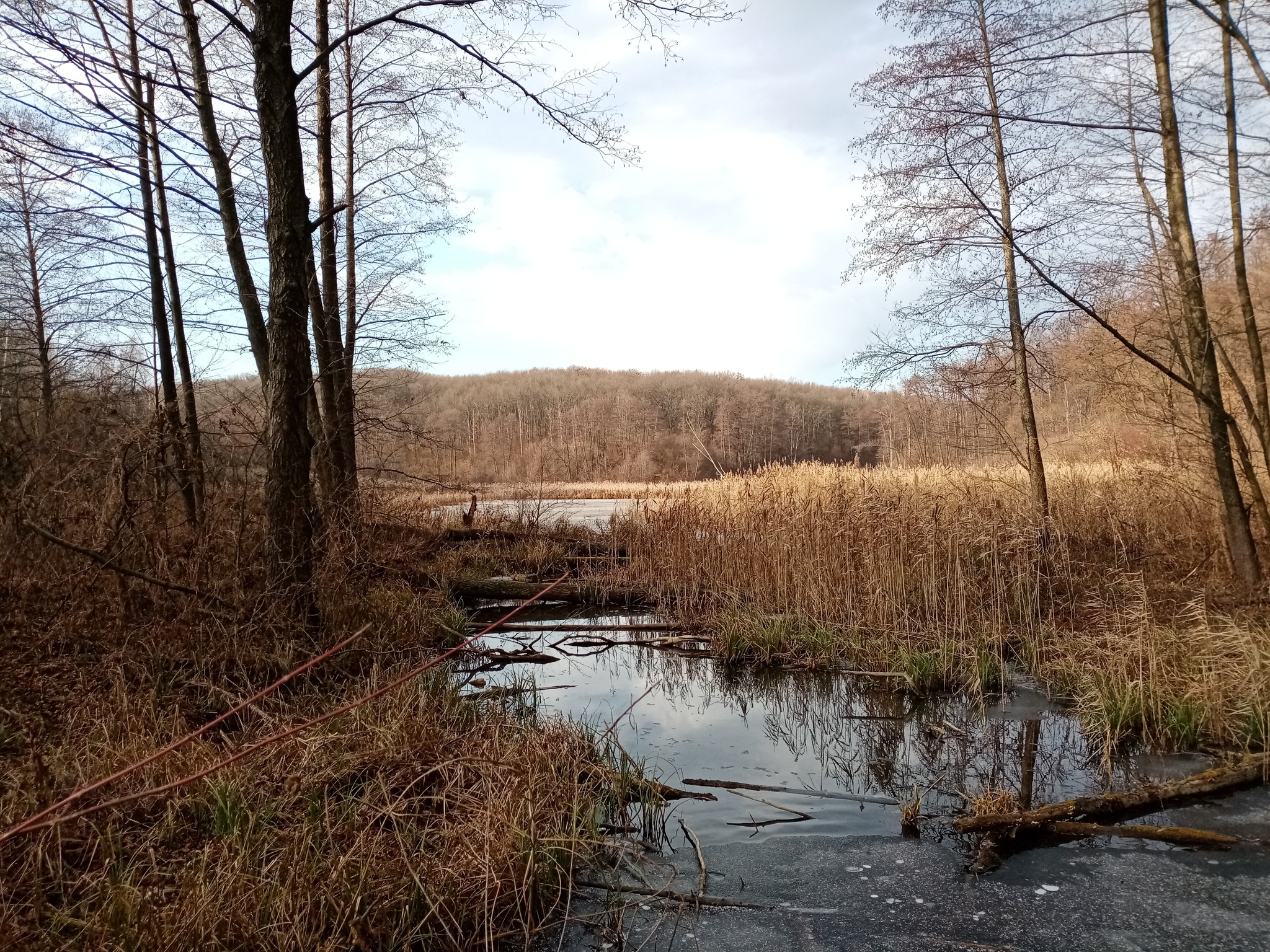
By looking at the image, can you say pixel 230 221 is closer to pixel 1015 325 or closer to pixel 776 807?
pixel 776 807

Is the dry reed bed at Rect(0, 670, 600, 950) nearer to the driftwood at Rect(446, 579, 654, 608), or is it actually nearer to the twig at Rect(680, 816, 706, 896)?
the twig at Rect(680, 816, 706, 896)

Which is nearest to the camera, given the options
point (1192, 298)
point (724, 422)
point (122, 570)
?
point (122, 570)

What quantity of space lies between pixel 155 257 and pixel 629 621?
25.7 ft

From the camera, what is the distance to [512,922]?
292 centimetres

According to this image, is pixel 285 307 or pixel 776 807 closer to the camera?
pixel 776 807

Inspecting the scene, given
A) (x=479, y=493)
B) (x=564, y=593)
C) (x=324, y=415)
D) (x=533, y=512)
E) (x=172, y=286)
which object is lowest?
(x=564, y=593)

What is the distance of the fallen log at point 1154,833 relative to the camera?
341cm

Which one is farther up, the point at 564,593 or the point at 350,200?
the point at 350,200

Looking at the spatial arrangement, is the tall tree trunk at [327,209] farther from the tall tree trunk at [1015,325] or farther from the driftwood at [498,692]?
the tall tree trunk at [1015,325]

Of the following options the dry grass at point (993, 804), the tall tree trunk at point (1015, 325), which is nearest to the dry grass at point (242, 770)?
the dry grass at point (993, 804)

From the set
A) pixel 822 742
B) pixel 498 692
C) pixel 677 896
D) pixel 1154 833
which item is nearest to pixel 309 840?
pixel 677 896

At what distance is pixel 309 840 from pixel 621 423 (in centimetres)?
4599

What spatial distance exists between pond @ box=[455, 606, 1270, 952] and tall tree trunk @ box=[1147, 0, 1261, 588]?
2.73 m

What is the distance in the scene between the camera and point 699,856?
132 inches
